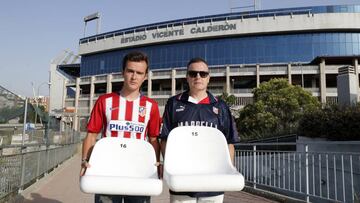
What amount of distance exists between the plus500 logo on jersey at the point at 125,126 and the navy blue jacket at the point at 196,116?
Result: 215 millimetres

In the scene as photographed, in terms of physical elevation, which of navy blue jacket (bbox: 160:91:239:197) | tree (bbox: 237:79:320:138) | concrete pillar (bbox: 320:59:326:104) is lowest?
navy blue jacket (bbox: 160:91:239:197)

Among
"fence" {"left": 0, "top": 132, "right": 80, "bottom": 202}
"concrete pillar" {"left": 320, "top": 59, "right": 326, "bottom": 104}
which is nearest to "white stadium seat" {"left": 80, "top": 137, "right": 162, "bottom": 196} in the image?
"fence" {"left": 0, "top": 132, "right": 80, "bottom": 202}

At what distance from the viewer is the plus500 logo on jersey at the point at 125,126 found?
9.80 ft

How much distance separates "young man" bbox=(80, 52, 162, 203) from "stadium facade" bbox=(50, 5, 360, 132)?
4590cm

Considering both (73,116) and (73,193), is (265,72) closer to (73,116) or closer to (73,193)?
(73,116)

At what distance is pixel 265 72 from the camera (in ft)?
159

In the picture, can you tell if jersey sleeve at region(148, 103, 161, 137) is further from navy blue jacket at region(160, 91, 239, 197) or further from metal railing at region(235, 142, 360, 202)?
metal railing at region(235, 142, 360, 202)

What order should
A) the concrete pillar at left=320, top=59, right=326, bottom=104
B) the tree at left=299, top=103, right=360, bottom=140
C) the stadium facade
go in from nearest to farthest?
the tree at left=299, top=103, right=360, bottom=140, the concrete pillar at left=320, top=59, right=326, bottom=104, the stadium facade

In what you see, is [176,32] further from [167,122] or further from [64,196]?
[167,122]

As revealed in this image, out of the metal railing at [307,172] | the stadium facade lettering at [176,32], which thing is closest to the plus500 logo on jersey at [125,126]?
the metal railing at [307,172]

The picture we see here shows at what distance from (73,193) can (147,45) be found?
51828 mm

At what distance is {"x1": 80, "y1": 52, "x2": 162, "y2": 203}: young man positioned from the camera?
117 inches

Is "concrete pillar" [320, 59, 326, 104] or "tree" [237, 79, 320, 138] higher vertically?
"concrete pillar" [320, 59, 326, 104]

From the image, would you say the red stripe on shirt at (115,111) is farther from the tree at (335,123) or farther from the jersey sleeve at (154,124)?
the tree at (335,123)
